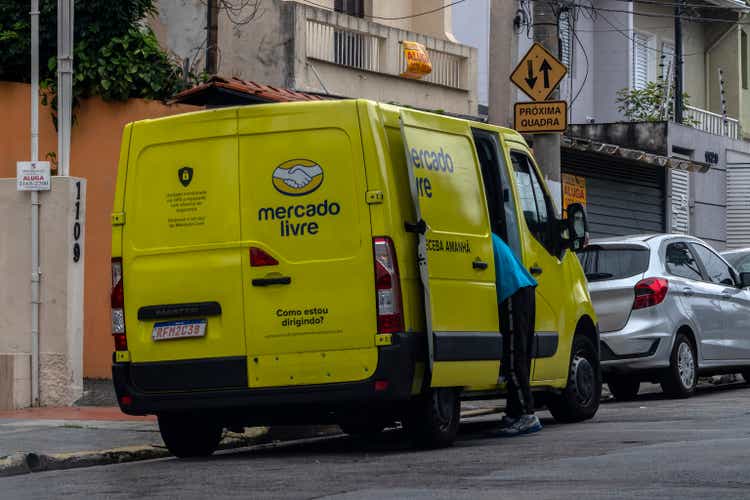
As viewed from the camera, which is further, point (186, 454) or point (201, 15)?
point (201, 15)

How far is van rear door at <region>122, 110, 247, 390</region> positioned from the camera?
1027 centimetres

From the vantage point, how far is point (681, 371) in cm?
1546

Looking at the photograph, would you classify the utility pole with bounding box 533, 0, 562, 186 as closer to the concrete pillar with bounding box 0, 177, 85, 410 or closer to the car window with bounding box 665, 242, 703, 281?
the car window with bounding box 665, 242, 703, 281

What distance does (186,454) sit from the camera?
10992 mm

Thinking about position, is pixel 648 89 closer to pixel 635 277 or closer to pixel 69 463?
pixel 635 277

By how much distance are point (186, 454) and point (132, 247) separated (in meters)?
1.57

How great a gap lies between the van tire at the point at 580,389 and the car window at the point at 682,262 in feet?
8.81

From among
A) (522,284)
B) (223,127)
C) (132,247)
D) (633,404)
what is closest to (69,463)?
(132,247)

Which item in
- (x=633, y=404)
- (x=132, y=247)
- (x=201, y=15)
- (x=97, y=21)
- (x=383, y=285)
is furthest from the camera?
(x=201, y=15)

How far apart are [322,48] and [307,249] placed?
41.1 ft

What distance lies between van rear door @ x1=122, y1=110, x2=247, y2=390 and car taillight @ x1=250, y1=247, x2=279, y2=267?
0.12 meters

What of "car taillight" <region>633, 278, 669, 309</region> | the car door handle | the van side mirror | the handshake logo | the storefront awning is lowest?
"car taillight" <region>633, 278, 669, 309</region>

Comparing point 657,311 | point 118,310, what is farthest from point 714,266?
point 118,310

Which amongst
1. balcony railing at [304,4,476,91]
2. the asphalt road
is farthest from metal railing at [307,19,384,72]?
the asphalt road
